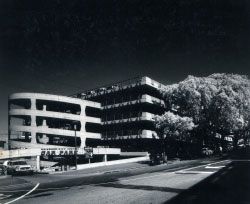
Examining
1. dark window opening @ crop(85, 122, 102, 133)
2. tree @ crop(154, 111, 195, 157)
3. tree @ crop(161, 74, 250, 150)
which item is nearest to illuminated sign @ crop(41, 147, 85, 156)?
tree @ crop(154, 111, 195, 157)

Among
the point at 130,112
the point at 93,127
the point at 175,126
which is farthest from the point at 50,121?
the point at 175,126

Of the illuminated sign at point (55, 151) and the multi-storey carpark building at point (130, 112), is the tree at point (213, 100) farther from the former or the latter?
the illuminated sign at point (55, 151)

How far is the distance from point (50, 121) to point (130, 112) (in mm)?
18499

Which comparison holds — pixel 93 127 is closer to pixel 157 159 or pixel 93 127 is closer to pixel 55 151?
→ pixel 55 151

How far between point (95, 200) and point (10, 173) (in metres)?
23.2

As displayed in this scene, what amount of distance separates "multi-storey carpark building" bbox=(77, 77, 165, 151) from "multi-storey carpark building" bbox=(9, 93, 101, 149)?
8.18ft

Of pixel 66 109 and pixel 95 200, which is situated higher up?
pixel 66 109

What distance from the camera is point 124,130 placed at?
57.6 metres

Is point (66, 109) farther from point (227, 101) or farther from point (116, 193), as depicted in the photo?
point (116, 193)

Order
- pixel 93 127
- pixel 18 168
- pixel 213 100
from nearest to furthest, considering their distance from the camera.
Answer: pixel 18 168
pixel 213 100
pixel 93 127

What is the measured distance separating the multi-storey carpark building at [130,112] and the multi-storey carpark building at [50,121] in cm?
249

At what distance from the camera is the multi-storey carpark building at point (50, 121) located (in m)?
50.9

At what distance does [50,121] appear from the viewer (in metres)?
65.5

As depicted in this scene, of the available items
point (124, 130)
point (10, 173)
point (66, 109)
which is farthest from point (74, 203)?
point (66, 109)
